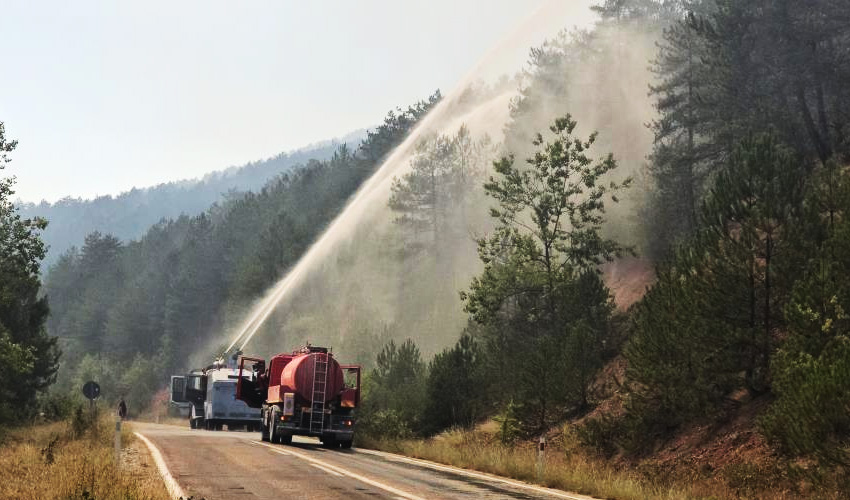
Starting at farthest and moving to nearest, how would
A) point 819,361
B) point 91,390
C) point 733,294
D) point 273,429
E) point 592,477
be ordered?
point 273,429, point 91,390, point 733,294, point 592,477, point 819,361

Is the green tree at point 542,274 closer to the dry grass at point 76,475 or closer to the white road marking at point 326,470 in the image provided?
the white road marking at point 326,470

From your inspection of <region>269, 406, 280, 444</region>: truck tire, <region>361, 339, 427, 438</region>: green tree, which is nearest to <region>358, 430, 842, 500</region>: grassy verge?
<region>269, 406, 280, 444</region>: truck tire

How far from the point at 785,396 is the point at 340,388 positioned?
1601 centimetres

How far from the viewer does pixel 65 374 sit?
128125mm

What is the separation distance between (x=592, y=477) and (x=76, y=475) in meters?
9.51

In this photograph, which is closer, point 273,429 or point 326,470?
point 326,470

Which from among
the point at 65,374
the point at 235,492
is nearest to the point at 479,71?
the point at 235,492

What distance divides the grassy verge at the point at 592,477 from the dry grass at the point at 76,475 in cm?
755

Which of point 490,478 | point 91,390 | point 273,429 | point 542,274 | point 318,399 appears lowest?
point 273,429

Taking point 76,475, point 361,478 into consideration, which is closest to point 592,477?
point 361,478

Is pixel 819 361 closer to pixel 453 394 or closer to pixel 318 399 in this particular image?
pixel 318 399

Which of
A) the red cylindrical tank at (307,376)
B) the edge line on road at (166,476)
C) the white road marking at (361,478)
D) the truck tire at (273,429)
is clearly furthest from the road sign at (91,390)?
the truck tire at (273,429)

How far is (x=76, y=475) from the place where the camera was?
44.9ft

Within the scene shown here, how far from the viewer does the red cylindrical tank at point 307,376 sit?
1120 inches
